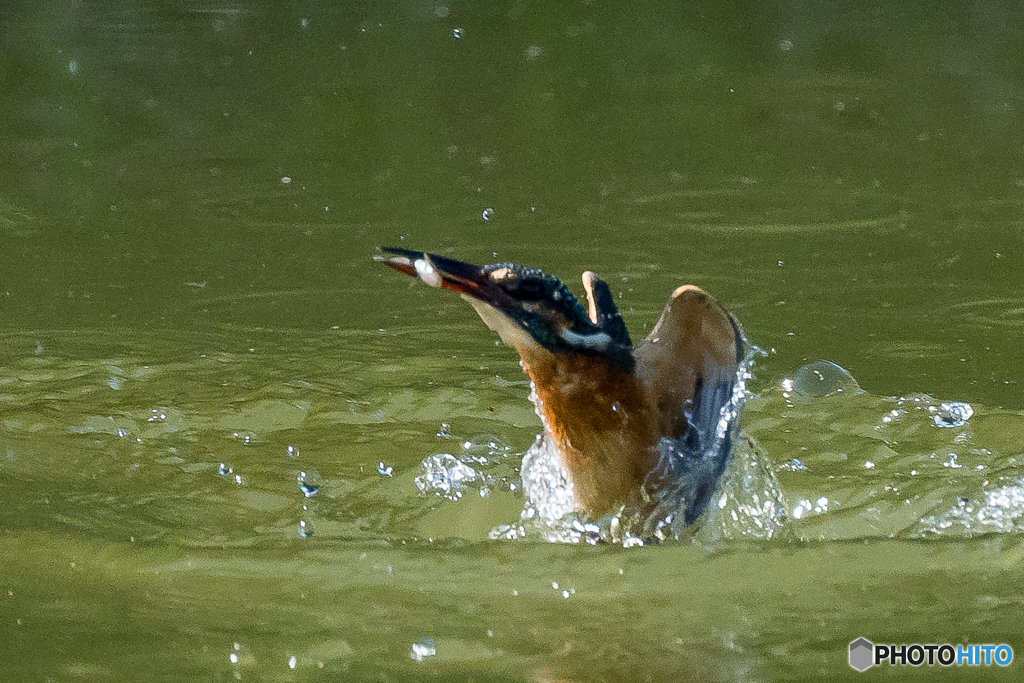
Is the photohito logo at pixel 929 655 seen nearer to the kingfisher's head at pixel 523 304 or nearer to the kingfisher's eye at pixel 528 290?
the kingfisher's head at pixel 523 304

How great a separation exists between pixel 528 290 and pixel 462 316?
195 cm

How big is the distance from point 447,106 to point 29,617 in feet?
12.5

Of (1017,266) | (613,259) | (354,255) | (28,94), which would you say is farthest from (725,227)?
(28,94)

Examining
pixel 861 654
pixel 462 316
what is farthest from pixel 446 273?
pixel 462 316

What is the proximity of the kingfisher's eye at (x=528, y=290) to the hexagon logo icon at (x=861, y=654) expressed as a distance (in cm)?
82

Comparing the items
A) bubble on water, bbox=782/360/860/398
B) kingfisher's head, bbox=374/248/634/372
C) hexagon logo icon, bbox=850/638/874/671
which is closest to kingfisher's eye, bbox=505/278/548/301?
kingfisher's head, bbox=374/248/634/372

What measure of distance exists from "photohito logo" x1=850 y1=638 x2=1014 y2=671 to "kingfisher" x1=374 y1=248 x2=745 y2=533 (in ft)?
1.73

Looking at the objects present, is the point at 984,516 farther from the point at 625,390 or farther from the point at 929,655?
the point at 625,390

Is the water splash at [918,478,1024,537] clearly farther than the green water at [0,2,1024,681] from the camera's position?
Yes

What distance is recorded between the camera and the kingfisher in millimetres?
2703

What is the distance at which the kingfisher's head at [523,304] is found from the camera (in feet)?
8.34

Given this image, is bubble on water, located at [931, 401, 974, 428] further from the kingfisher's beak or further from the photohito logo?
the kingfisher's beak

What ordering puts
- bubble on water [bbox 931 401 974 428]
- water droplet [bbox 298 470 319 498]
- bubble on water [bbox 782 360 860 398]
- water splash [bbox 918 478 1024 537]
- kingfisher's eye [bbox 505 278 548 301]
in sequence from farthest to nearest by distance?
bubble on water [bbox 782 360 860 398] → bubble on water [bbox 931 401 974 428] → water droplet [bbox 298 470 319 498] → water splash [bbox 918 478 1024 537] → kingfisher's eye [bbox 505 278 548 301]

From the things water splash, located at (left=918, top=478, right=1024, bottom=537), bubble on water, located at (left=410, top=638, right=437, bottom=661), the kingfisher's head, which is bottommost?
bubble on water, located at (left=410, top=638, right=437, bottom=661)
